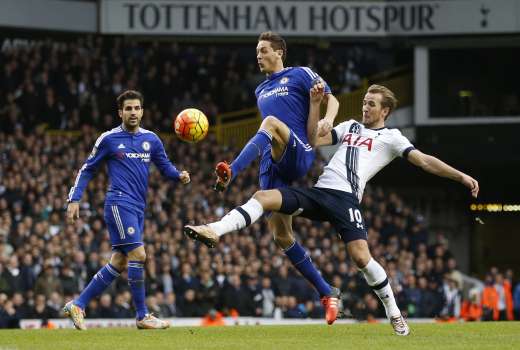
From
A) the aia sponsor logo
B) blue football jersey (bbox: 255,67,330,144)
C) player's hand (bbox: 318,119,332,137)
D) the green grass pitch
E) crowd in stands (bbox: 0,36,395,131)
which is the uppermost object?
crowd in stands (bbox: 0,36,395,131)

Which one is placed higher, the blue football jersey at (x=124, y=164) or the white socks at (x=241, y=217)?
the blue football jersey at (x=124, y=164)

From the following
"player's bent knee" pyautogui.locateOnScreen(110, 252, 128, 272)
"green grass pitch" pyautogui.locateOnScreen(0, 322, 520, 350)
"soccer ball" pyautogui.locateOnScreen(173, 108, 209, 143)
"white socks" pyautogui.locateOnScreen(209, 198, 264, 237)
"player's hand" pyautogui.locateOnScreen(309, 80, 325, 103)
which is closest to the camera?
"white socks" pyautogui.locateOnScreen(209, 198, 264, 237)

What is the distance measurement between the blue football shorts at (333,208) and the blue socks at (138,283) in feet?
7.50

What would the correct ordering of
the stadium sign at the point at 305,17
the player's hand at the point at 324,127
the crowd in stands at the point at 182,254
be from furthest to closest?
the stadium sign at the point at 305,17 → the crowd in stands at the point at 182,254 → the player's hand at the point at 324,127

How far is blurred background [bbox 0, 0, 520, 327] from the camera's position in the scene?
69.8 ft

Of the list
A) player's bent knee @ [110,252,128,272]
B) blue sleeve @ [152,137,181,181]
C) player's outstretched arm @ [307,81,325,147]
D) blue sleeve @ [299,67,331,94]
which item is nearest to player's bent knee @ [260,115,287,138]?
player's outstretched arm @ [307,81,325,147]

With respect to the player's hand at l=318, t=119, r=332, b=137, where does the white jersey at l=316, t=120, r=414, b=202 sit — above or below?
below

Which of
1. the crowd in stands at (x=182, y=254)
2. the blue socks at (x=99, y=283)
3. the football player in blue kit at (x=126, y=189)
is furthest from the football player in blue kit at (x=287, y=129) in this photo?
the crowd in stands at (x=182, y=254)

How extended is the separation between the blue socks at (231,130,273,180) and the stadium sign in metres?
17.8

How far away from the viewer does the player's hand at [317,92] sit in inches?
447

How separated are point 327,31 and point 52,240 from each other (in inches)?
411

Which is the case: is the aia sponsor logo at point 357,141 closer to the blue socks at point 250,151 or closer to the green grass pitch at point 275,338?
→ the blue socks at point 250,151

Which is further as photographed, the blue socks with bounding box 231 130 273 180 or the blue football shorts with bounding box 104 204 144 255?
the blue football shorts with bounding box 104 204 144 255

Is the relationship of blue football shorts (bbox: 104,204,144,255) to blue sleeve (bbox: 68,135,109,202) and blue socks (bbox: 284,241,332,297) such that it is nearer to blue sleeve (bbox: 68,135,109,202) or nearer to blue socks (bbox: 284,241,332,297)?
blue sleeve (bbox: 68,135,109,202)
